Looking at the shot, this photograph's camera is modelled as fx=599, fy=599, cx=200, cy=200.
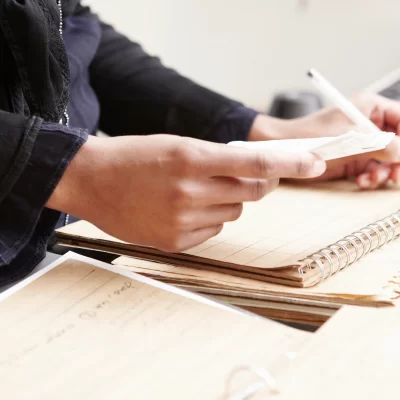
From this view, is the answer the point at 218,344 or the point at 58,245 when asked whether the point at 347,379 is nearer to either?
the point at 218,344

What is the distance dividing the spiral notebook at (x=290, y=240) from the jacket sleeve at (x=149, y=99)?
0.21m

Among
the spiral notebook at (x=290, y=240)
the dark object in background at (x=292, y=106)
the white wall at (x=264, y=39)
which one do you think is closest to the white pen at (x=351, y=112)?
the spiral notebook at (x=290, y=240)

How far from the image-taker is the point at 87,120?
771mm

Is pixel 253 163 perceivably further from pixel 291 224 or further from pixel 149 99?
pixel 149 99

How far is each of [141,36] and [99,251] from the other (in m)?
1.25

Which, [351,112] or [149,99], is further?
[149,99]

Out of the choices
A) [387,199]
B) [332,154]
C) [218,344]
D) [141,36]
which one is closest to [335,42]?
[141,36]

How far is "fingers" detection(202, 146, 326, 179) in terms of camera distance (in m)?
0.42

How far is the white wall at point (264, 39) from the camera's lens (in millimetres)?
1632

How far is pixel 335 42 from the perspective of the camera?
5.57 feet

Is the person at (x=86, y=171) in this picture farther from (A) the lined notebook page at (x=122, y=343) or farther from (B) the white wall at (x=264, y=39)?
(B) the white wall at (x=264, y=39)

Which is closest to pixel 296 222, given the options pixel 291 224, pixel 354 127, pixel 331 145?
pixel 291 224

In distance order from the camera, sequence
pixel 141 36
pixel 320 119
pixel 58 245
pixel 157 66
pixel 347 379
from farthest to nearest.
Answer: pixel 141 36, pixel 157 66, pixel 320 119, pixel 58 245, pixel 347 379

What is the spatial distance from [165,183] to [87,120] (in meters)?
0.37
